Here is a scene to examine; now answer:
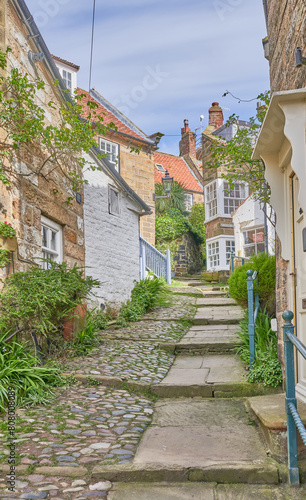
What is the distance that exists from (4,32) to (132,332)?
16.9 feet

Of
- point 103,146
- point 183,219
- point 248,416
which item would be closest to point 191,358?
point 248,416

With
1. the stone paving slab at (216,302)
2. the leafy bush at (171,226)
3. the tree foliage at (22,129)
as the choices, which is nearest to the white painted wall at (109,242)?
the stone paving slab at (216,302)

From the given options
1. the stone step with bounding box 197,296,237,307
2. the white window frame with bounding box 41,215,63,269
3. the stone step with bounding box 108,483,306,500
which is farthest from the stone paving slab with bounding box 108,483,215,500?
the stone step with bounding box 197,296,237,307

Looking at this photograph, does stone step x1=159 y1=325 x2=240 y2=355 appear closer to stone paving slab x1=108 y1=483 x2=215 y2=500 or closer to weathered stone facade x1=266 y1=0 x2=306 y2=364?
weathered stone facade x1=266 y1=0 x2=306 y2=364

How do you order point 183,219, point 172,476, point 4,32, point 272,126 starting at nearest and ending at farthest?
point 172,476, point 272,126, point 4,32, point 183,219

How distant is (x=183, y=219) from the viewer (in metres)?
21.8

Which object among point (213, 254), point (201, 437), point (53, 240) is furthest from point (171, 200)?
point (201, 437)

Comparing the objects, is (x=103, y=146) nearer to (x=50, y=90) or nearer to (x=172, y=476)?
(x=50, y=90)

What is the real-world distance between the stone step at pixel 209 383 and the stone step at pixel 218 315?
2.63m

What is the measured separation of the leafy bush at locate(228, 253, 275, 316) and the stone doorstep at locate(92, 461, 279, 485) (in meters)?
4.05

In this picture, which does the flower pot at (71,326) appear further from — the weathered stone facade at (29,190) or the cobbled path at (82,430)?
the weathered stone facade at (29,190)

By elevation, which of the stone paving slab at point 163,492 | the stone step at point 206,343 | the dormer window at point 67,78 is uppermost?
the dormer window at point 67,78

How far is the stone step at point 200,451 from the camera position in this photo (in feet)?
10.4

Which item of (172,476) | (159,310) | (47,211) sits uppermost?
(47,211)
